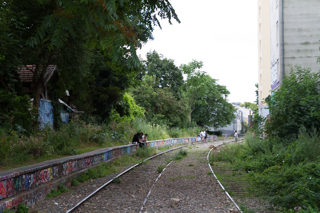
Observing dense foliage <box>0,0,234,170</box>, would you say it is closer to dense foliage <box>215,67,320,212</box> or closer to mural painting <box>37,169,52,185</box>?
mural painting <box>37,169,52,185</box>

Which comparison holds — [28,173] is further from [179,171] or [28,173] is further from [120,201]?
[179,171]

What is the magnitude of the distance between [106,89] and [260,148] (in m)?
15.3

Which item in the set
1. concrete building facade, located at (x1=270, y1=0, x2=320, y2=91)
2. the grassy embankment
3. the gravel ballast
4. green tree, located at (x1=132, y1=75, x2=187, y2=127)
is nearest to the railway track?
the gravel ballast

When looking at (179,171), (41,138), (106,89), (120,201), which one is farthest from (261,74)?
(120,201)

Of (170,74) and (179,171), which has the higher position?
(170,74)

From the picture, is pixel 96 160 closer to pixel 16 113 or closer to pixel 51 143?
pixel 51 143

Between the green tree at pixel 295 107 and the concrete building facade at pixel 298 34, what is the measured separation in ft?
28.3

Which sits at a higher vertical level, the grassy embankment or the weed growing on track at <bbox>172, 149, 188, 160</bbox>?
the grassy embankment

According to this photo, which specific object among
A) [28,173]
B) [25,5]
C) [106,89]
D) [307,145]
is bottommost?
[28,173]

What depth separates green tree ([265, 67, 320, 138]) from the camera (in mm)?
16047

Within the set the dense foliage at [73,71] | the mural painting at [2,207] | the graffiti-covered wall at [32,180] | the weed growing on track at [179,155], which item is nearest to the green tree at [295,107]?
the weed growing on track at [179,155]

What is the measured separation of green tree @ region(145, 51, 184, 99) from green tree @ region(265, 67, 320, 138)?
4035 cm

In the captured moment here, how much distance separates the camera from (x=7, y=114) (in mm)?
16219

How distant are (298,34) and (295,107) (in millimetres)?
11651
